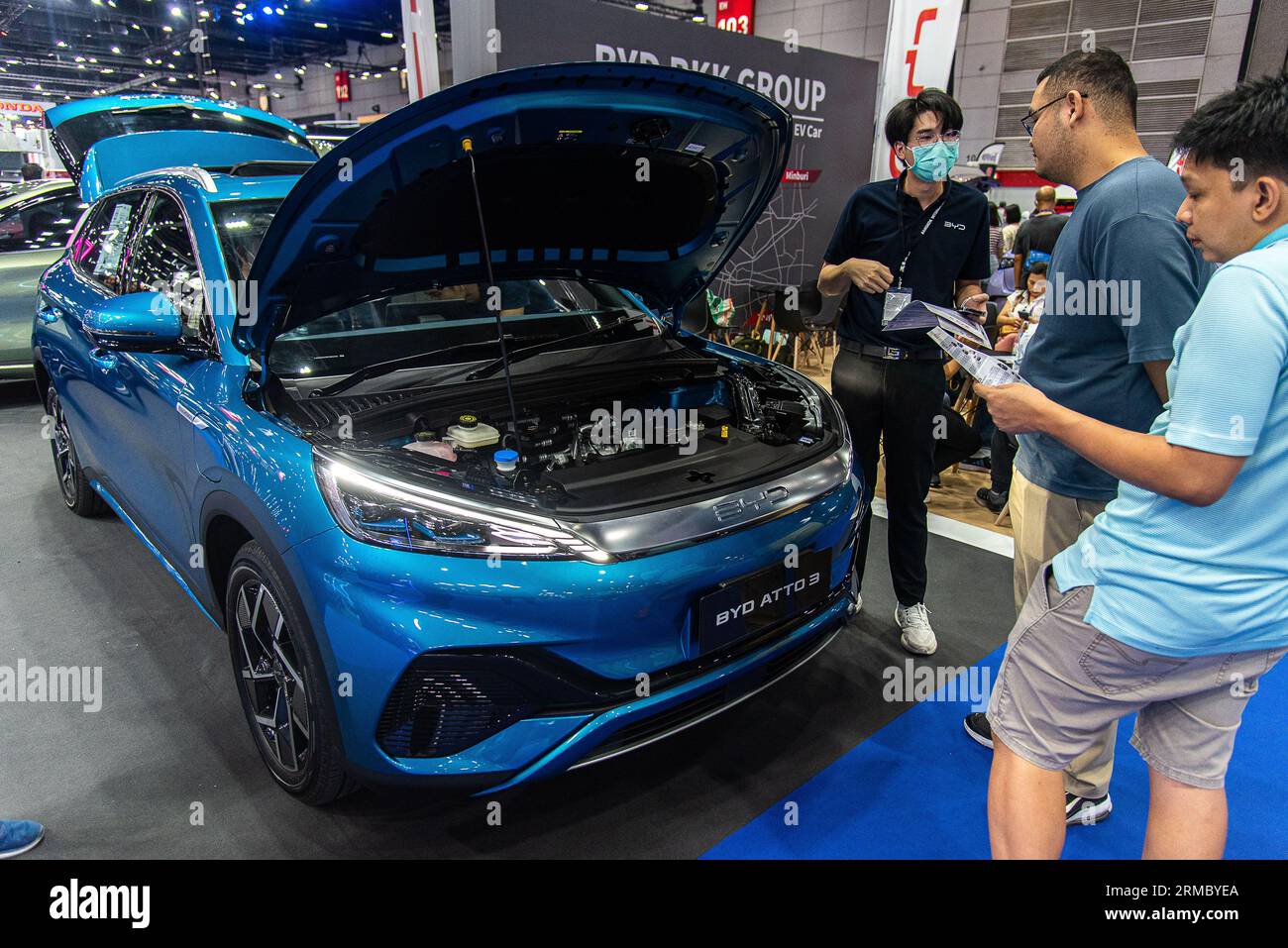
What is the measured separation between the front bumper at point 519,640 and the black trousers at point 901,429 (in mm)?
1163

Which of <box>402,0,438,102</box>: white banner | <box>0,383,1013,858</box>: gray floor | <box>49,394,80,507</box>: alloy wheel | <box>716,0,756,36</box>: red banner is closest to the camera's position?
<box>0,383,1013,858</box>: gray floor

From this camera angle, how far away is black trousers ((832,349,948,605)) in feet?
8.51

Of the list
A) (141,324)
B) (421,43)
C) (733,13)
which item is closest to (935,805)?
(141,324)

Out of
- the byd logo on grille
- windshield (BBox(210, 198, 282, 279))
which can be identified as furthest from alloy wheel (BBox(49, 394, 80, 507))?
the byd logo on grille

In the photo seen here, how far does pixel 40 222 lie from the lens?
221 inches

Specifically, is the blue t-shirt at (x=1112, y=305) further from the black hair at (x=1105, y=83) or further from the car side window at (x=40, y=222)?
the car side window at (x=40, y=222)

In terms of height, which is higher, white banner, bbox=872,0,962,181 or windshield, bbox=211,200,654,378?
white banner, bbox=872,0,962,181

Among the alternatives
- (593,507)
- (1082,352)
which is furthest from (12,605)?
(1082,352)

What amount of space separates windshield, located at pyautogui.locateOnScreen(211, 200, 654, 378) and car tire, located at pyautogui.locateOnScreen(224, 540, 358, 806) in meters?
0.59

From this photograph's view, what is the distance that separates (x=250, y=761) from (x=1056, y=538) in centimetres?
214

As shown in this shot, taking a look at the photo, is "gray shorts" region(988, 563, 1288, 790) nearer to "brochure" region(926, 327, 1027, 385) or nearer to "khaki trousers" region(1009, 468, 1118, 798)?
"brochure" region(926, 327, 1027, 385)

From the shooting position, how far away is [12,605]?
2.90m

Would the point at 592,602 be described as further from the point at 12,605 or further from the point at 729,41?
the point at 729,41

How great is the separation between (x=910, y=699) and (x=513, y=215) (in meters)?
1.87
